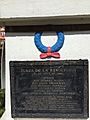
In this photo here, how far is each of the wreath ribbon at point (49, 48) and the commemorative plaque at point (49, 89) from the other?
12cm

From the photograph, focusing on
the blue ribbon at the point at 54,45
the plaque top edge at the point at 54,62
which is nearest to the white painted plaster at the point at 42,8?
the blue ribbon at the point at 54,45

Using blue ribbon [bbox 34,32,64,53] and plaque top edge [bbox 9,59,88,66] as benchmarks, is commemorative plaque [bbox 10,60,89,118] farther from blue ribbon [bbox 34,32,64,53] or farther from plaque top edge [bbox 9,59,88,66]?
blue ribbon [bbox 34,32,64,53]

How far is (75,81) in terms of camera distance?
642cm

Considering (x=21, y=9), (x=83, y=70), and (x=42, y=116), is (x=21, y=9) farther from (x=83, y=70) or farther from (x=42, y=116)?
(x=42, y=116)

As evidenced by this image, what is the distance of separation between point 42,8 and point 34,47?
2.23ft

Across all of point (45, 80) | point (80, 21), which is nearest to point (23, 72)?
point (45, 80)

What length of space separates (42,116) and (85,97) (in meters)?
0.81

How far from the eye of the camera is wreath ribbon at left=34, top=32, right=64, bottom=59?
642 centimetres

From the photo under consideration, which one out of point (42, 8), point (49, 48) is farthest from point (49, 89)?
point (42, 8)

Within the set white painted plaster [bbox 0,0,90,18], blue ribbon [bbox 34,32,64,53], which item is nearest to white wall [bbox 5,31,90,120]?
blue ribbon [bbox 34,32,64,53]

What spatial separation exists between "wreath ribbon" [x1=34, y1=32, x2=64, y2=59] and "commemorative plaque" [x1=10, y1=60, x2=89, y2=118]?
0.39 feet

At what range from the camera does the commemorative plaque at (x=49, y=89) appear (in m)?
6.41

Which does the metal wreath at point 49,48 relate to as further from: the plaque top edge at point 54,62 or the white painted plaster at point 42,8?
the white painted plaster at point 42,8

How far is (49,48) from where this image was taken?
255 inches
